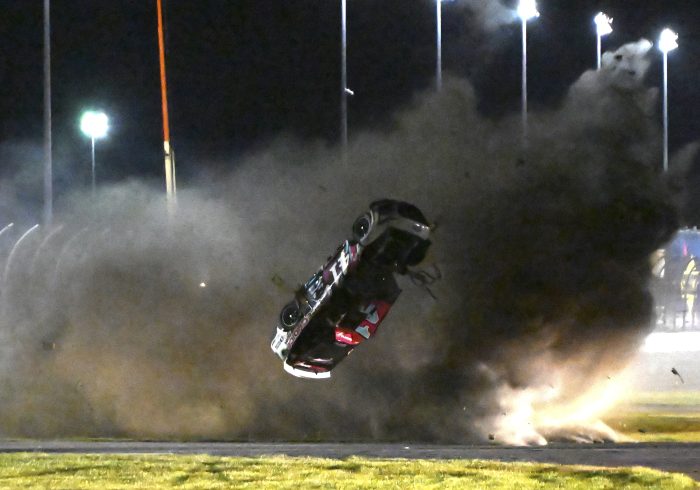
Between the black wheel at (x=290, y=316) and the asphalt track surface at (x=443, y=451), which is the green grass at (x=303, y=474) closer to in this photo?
the asphalt track surface at (x=443, y=451)

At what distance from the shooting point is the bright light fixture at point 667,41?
242 ft

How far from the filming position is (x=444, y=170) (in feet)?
101

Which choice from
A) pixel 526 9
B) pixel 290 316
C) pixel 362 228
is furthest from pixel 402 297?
pixel 526 9

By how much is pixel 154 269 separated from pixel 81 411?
431 cm

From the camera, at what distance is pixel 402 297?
2959 cm

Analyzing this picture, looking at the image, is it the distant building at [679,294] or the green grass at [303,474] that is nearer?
the green grass at [303,474]

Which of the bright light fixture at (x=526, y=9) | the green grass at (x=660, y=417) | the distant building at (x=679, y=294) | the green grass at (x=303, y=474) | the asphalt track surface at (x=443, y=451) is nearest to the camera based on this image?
the green grass at (x=303, y=474)

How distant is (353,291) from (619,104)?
38.0 feet

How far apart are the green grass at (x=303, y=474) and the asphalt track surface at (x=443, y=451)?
1653mm

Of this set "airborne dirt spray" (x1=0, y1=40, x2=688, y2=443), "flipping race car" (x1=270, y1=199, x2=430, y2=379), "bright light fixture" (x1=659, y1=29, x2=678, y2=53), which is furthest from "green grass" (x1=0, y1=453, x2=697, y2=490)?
"bright light fixture" (x1=659, y1=29, x2=678, y2=53)

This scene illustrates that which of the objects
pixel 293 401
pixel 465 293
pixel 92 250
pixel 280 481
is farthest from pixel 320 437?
pixel 280 481

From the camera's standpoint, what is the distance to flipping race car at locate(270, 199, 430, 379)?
2305cm

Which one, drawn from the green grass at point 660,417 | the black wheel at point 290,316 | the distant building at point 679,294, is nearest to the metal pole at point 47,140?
the black wheel at point 290,316

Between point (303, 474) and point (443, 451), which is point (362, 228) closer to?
point (443, 451)
